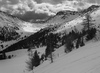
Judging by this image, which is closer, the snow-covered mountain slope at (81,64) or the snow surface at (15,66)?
the snow-covered mountain slope at (81,64)

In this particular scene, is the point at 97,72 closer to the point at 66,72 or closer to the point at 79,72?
the point at 79,72

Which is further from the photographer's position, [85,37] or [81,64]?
[85,37]

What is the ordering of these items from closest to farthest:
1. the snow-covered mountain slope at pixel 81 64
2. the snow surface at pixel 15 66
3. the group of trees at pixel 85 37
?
the snow-covered mountain slope at pixel 81 64 → the group of trees at pixel 85 37 → the snow surface at pixel 15 66

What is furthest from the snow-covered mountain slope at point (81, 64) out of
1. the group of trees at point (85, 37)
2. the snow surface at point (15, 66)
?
the snow surface at point (15, 66)

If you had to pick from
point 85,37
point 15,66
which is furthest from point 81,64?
point 15,66

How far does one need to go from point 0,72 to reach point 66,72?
60.6 meters

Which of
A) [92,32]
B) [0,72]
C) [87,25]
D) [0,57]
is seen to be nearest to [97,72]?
[92,32]

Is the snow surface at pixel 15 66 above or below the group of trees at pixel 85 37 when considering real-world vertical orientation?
below

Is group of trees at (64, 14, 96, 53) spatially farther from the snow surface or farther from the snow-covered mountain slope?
the snow surface

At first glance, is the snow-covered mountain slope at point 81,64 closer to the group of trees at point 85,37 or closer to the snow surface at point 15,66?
the group of trees at point 85,37

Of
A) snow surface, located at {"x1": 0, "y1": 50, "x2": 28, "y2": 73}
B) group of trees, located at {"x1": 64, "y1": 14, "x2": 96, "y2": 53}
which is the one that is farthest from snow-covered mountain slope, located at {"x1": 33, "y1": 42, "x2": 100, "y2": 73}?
snow surface, located at {"x1": 0, "y1": 50, "x2": 28, "y2": 73}

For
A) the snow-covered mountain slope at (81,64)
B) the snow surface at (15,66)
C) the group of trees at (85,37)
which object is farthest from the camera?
the snow surface at (15,66)

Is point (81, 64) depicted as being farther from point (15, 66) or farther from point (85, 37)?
point (15, 66)

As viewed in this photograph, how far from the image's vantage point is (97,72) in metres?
9.30
